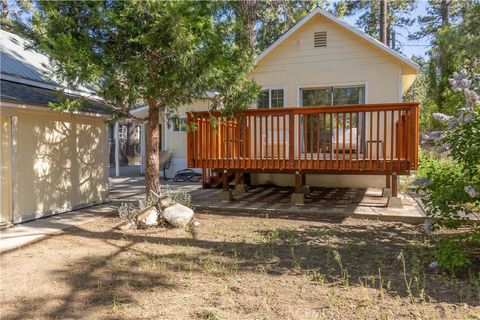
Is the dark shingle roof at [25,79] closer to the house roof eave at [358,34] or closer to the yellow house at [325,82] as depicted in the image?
the yellow house at [325,82]

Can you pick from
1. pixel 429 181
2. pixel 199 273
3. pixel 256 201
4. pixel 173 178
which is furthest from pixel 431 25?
pixel 199 273

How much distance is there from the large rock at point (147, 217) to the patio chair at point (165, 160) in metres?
7.65

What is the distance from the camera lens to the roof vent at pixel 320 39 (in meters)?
9.10

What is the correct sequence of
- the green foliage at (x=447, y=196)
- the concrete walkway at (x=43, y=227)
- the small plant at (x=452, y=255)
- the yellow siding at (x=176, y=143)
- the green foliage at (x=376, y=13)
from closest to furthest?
the small plant at (x=452, y=255) < the green foliage at (x=447, y=196) < the concrete walkway at (x=43, y=227) < the yellow siding at (x=176, y=143) < the green foliage at (x=376, y=13)

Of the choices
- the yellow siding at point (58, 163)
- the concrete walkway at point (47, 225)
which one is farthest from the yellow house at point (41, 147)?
the concrete walkway at point (47, 225)

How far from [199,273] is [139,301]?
2.59ft

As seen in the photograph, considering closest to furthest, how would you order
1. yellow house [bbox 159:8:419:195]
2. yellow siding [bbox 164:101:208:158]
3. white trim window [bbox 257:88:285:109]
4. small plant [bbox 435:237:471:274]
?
small plant [bbox 435:237:471:274] < yellow house [bbox 159:8:419:195] < white trim window [bbox 257:88:285:109] < yellow siding [bbox 164:101:208:158]

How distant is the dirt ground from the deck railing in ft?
4.60

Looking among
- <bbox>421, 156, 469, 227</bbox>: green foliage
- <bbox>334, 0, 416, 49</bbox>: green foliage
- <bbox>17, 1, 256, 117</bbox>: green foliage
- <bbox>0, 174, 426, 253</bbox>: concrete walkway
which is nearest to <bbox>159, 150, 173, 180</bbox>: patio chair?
<bbox>0, 174, 426, 253</bbox>: concrete walkway

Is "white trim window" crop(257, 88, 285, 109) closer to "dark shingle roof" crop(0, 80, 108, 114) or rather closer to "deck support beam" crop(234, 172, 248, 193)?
"deck support beam" crop(234, 172, 248, 193)

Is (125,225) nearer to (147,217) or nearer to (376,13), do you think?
(147,217)

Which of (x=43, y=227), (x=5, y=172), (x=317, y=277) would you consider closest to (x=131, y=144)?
(x=5, y=172)

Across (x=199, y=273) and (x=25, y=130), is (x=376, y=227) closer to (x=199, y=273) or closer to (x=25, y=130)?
(x=199, y=273)

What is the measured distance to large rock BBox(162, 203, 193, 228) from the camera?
5.89m
